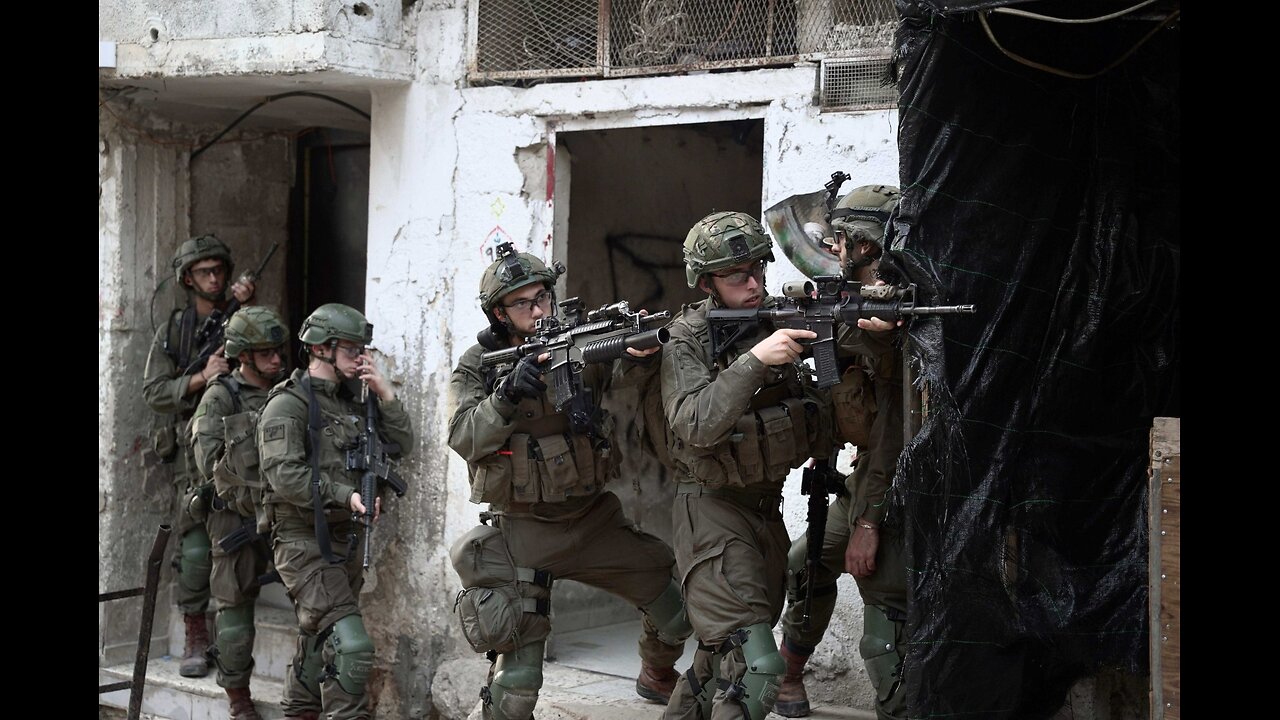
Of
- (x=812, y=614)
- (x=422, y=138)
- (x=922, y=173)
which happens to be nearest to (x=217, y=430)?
(x=422, y=138)

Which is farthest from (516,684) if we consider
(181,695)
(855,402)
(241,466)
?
(181,695)

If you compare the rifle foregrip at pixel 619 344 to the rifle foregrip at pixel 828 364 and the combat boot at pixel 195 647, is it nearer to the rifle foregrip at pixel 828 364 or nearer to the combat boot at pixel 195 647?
the rifle foregrip at pixel 828 364

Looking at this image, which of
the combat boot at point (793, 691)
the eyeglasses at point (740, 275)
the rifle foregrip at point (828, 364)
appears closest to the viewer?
the rifle foregrip at point (828, 364)

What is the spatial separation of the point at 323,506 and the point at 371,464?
312mm

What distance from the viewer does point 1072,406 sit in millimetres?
5410

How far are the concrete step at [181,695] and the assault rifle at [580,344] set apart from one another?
299cm

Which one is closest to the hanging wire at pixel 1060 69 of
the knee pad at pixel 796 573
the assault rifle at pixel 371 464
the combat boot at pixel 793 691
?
the knee pad at pixel 796 573

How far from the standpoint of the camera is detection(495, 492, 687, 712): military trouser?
6004 mm

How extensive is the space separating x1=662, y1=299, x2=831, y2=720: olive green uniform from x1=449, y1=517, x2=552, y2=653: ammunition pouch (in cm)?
69

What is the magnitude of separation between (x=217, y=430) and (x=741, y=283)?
335cm

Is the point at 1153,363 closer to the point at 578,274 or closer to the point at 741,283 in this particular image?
the point at 741,283

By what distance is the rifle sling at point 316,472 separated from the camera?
682 cm

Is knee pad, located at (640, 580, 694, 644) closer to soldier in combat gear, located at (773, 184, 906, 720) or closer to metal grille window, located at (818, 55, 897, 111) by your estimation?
soldier in combat gear, located at (773, 184, 906, 720)

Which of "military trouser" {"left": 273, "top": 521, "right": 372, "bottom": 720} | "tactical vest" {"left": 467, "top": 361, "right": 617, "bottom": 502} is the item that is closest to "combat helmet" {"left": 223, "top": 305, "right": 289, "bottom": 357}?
"military trouser" {"left": 273, "top": 521, "right": 372, "bottom": 720}
